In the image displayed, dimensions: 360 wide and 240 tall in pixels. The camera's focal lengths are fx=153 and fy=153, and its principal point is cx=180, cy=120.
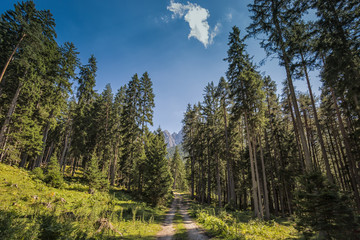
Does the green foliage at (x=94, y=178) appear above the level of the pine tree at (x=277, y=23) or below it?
below

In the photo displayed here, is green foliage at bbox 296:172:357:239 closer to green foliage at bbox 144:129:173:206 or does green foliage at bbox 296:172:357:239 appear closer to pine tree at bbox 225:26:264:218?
pine tree at bbox 225:26:264:218

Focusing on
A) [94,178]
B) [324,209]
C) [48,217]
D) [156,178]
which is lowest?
[48,217]

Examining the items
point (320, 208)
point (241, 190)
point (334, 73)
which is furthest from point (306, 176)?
point (241, 190)

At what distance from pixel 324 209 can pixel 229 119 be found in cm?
1590

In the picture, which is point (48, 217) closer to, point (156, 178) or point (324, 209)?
point (324, 209)

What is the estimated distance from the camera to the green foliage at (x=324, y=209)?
6.08 metres

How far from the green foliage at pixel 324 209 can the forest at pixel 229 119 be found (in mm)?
38

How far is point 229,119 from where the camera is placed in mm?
21766

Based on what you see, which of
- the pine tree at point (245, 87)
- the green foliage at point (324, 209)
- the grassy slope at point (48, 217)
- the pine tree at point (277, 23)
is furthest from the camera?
the pine tree at point (245, 87)

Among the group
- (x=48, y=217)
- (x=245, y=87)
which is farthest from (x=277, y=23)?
(x=48, y=217)

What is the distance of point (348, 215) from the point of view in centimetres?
600

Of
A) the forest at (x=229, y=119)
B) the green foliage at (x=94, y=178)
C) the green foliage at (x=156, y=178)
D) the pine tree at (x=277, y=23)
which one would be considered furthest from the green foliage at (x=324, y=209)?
the green foliage at (x=94, y=178)

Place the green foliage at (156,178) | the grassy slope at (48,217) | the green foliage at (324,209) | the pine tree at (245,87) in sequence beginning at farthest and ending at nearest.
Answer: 1. the green foliage at (156,178)
2. the pine tree at (245,87)
3. the green foliage at (324,209)
4. the grassy slope at (48,217)

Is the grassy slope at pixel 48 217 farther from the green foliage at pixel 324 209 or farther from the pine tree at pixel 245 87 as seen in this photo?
the pine tree at pixel 245 87
